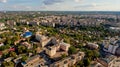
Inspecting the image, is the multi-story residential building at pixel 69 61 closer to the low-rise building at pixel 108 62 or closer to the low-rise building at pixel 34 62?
the low-rise building at pixel 34 62

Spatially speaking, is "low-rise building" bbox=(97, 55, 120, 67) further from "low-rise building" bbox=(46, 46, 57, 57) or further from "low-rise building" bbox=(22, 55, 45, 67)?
"low-rise building" bbox=(22, 55, 45, 67)

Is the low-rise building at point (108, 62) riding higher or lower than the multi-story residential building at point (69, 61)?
lower

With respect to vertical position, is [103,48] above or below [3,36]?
below

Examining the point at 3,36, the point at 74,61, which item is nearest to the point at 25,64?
the point at 74,61

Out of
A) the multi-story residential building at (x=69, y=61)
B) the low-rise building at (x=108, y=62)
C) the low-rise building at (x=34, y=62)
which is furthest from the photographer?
the low-rise building at (x=108, y=62)

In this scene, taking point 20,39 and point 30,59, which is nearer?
→ point 30,59

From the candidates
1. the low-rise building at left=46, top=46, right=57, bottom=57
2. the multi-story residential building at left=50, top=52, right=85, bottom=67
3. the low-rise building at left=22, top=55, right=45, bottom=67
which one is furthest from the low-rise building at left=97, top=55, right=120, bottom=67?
the low-rise building at left=22, top=55, right=45, bottom=67

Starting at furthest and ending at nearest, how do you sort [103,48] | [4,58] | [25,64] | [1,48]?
[103,48]
[1,48]
[4,58]
[25,64]

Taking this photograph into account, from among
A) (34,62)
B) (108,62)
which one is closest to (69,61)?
(34,62)

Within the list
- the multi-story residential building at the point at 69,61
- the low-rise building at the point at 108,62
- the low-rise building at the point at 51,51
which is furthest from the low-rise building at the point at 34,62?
the low-rise building at the point at 108,62

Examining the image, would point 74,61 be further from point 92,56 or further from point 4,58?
point 4,58

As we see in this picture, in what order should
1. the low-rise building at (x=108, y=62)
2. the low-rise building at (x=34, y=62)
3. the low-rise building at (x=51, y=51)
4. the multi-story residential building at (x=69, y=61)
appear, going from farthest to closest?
1. the low-rise building at (x=51, y=51)
2. the low-rise building at (x=108, y=62)
3. the low-rise building at (x=34, y=62)
4. the multi-story residential building at (x=69, y=61)
